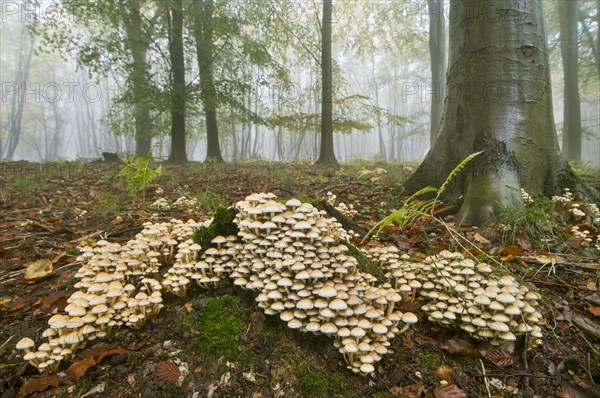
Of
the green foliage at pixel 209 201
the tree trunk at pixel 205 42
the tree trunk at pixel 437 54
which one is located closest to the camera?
the green foliage at pixel 209 201

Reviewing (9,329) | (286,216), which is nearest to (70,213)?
(9,329)

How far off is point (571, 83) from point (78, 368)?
20.9 m

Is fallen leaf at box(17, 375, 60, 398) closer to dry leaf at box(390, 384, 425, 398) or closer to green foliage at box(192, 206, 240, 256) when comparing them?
green foliage at box(192, 206, 240, 256)

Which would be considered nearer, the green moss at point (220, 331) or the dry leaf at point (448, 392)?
the dry leaf at point (448, 392)

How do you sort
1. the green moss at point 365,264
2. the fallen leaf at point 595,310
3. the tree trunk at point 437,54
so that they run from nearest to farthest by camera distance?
1. the fallen leaf at point 595,310
2. the green moss at point 365,264
3. the tree trunk at point 437,54

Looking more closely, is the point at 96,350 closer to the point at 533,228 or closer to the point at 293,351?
the point at 293,351

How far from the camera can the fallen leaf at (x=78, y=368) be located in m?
1.95

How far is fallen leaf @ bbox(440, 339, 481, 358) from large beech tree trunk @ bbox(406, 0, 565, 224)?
7.37 feet

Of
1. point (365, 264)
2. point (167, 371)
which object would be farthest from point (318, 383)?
point (365, 264)

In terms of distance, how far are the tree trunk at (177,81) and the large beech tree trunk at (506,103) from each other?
854 centimetres

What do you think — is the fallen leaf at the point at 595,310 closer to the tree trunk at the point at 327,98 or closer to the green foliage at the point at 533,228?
the green foliage at the point at 533,228

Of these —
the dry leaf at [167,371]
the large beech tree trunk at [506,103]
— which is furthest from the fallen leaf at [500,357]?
the large beech tree trunk at [506,103]

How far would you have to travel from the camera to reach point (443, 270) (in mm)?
2377

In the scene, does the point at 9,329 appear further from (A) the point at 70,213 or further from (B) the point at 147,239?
(A) the point at 70,213
